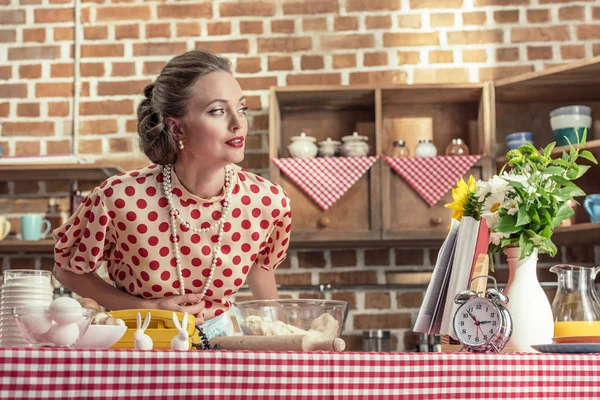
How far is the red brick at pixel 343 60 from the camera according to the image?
3.68 m

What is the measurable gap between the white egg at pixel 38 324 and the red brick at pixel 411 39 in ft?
9.11

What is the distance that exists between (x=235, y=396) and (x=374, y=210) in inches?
89.8

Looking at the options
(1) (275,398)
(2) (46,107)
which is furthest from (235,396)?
(2) (46,107)

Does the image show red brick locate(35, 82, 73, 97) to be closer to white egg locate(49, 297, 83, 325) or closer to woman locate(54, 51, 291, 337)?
woman locate(54, 51, 291, 337)

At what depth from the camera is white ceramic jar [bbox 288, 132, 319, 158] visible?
11.0 feet

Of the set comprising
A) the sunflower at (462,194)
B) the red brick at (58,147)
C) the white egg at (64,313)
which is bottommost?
the white egg at (64,313)

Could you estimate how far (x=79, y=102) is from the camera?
3717 millimetres

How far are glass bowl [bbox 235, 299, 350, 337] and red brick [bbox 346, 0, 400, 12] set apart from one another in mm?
2539

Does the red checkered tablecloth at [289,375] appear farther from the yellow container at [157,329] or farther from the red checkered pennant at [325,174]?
the red checkered pennant at [325,174]

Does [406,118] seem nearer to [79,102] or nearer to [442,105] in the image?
[442,105]

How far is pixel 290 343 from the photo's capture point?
4.02ft

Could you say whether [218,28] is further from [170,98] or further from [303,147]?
[170,98]

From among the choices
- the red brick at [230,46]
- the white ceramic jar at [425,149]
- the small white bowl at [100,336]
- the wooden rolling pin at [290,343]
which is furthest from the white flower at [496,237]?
the red brick at [230,46]

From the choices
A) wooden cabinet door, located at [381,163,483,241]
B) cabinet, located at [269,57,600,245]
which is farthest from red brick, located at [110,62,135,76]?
wooden cabinet door, located at [381,163,483,241]
